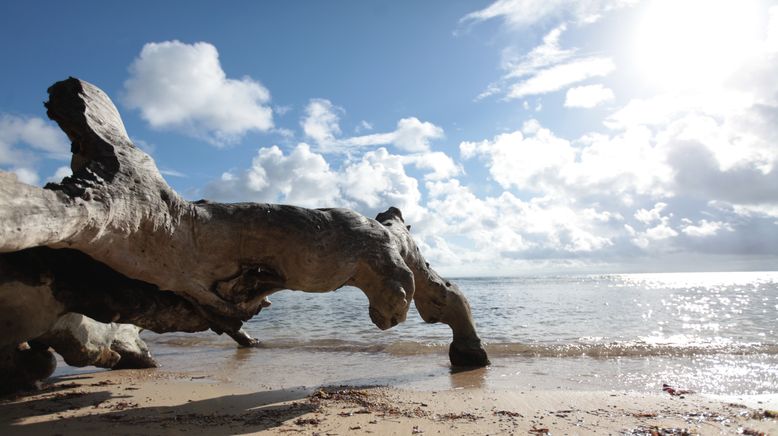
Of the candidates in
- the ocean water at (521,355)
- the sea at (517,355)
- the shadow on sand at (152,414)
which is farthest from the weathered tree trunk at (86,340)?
the ocean water at (521,355)

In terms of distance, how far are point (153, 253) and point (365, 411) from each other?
2.60m

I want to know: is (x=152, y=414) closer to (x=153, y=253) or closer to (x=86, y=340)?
(x=153, y=253)

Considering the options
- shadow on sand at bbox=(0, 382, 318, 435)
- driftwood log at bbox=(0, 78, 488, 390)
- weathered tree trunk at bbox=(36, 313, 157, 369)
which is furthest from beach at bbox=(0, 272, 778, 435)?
driftwood log at bbox=(0, 78, 488, 390)

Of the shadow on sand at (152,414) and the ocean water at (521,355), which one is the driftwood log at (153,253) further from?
the ocean water at (521,355)

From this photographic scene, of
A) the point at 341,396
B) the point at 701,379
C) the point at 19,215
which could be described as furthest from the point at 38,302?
the point at 701,379

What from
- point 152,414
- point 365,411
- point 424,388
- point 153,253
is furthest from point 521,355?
point 153,253

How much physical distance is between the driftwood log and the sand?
33.5 inches

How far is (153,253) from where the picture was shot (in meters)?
4.68

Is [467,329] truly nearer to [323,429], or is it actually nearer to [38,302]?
[323,429]

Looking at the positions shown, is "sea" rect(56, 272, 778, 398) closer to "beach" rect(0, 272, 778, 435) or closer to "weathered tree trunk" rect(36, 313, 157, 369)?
"beach" rect(0, 272, 778, 435)

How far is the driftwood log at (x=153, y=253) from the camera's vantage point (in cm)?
413

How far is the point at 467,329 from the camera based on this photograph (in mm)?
8461

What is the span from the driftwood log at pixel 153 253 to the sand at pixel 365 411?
2.79ft

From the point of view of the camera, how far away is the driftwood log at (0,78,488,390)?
413 cm
